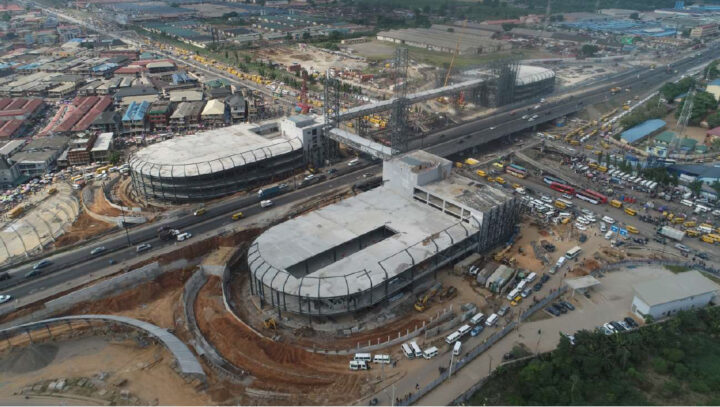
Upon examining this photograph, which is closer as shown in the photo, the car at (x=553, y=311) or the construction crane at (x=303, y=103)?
the car at (x=553, y=311)

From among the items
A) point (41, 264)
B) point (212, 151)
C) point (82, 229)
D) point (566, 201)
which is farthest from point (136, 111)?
point (566, 201)

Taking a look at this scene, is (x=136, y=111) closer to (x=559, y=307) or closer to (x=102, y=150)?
(x=102, y=150)

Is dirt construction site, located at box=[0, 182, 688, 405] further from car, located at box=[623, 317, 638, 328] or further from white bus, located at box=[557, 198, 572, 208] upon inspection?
white bus, located at box=[557, 198, 572, 208]

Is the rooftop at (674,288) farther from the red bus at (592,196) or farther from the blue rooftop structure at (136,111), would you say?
the blue rooftop structure at (136,111)

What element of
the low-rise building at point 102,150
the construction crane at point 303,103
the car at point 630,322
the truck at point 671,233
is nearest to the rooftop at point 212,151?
the low-rise building at point 102,150

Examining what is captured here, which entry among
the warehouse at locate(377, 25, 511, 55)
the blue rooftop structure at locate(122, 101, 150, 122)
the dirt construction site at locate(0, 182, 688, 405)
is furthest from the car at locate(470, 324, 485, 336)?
the warehouse at locate(377, 25, 511, 55)
